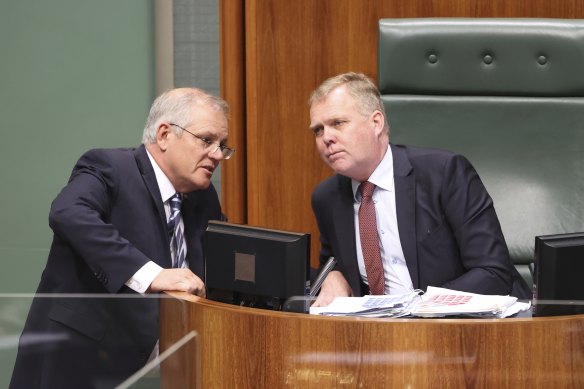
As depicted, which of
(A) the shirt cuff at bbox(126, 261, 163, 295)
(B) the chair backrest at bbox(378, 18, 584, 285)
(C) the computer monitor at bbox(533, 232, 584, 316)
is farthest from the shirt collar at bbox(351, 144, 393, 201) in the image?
(C) the computer monitor at bbox(533, 232, 584, 316)

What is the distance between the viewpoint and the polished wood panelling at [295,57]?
96.3 inches

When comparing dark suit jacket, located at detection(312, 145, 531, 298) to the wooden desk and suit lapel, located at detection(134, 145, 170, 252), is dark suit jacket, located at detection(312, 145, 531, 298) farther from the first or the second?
the wooden desk

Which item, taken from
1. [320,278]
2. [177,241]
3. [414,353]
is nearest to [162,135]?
[177,241]

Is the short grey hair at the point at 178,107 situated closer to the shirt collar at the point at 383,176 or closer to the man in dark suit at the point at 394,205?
the man in dark suit at the point at 394,205

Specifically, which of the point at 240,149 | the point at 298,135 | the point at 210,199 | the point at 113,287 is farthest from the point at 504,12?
the point at 113,287

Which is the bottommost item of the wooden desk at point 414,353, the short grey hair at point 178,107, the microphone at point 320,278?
the microphone at point 320,278

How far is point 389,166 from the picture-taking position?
2.07 m

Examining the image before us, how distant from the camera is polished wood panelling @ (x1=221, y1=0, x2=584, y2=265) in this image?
2445mm

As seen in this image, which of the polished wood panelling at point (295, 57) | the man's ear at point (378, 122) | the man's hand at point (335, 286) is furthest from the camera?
the polished wood panelling at point (295, 57)

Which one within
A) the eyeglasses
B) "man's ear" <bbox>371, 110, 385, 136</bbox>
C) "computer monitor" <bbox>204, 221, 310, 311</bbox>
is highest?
"man's ear" <bbox>371, 110, 385, 136</bbox>

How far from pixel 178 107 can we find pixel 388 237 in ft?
1.78

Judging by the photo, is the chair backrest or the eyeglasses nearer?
the eyeglasses

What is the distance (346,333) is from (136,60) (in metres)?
1.64

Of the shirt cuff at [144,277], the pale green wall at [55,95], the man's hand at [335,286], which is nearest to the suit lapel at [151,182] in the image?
the shirt cuff at [144,277]
